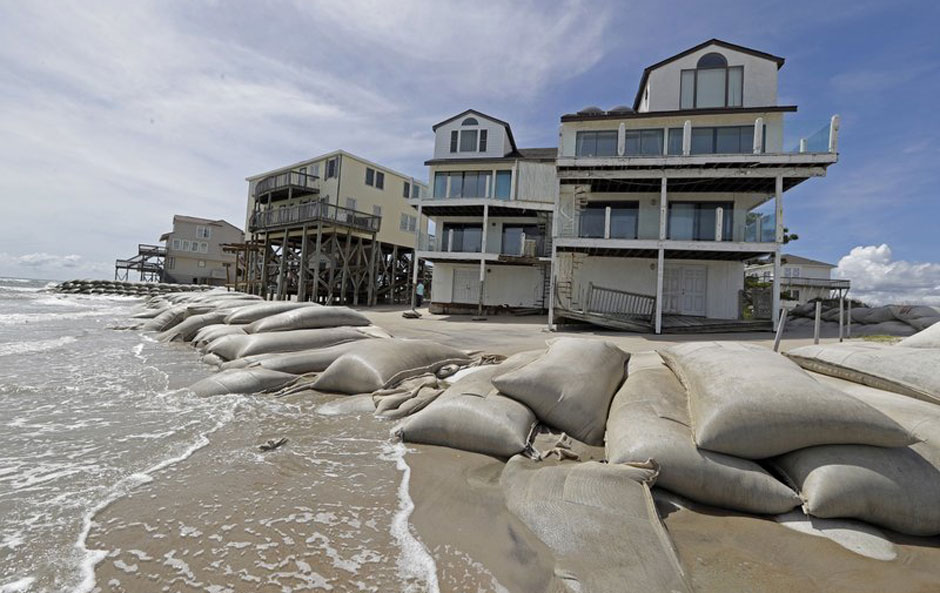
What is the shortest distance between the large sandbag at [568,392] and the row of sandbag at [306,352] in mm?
1744

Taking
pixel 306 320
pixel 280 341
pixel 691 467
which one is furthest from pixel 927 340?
pixel 306 320

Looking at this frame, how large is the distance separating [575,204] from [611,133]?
270 cm

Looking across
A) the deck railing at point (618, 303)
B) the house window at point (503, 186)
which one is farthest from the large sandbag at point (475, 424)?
the house window at point (503, 186)

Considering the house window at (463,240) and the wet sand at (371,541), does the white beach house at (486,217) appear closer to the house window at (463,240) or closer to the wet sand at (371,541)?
the house window at (463,240)

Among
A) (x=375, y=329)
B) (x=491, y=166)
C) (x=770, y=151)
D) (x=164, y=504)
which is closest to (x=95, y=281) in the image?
(x=491, y=166)

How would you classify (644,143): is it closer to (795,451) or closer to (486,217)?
(486,217)

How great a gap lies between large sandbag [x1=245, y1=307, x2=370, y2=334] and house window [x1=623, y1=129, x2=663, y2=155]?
10.8 meters

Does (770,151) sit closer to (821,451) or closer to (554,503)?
(821,451)

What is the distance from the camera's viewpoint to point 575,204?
1576cm

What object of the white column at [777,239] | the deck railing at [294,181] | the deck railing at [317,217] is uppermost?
the deck railing at [294,181]

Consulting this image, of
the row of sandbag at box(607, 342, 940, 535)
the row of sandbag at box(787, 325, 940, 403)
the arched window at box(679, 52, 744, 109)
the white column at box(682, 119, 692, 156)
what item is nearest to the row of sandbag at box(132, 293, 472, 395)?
the row of sandbag at box(607, 342, 940, 535)

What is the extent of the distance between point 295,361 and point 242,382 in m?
0.73

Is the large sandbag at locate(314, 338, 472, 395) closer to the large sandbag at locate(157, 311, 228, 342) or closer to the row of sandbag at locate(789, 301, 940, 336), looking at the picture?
the large sandbag at locate(157, 311, 228, 342)

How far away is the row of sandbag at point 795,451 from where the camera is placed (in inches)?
88.7
